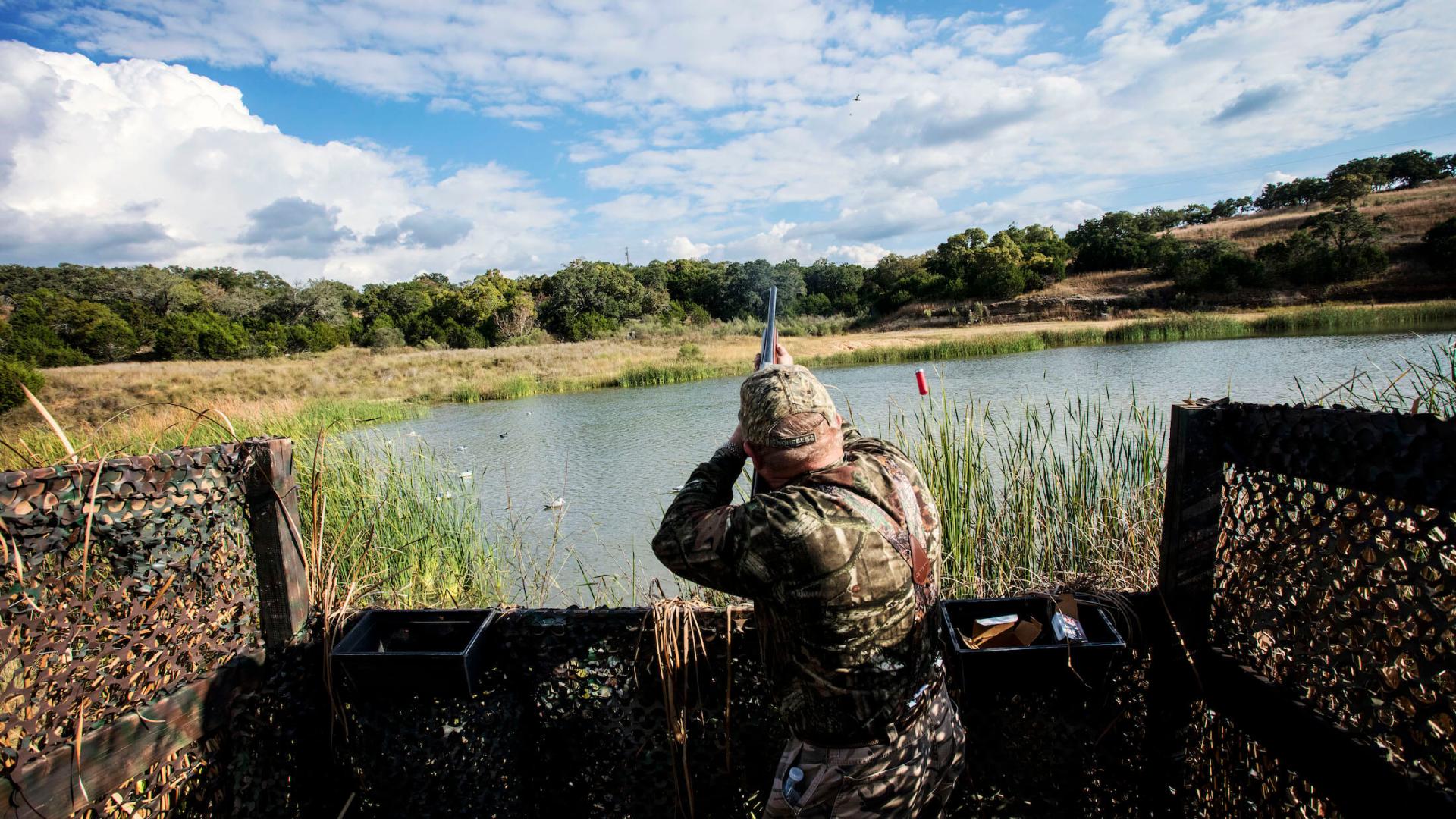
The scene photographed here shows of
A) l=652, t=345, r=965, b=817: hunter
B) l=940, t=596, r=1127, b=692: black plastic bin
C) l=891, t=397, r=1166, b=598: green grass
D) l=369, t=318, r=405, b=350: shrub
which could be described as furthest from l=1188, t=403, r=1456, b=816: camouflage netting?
l=369, t=318, r=405, b=350: shrub

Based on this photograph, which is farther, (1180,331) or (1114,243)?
(1114,243)

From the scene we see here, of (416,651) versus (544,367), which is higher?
(544,367)

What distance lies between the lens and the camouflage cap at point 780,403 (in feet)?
4.93

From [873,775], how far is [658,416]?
12729mm

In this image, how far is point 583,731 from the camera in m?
1.98

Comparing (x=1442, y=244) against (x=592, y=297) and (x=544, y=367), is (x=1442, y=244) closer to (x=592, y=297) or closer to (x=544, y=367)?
(x=544, y=367)

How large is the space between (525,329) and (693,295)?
1436cm

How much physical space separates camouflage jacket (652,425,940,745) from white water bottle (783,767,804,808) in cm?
8

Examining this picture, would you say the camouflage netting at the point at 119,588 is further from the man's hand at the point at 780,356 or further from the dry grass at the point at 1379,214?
the dry grass at the point at 1379,214

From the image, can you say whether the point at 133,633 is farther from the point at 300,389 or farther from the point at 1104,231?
the point at 1104,231

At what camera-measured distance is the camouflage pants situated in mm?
1498

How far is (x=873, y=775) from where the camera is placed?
1.50 metres

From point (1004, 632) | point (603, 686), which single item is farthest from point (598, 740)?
point (1004, 632)

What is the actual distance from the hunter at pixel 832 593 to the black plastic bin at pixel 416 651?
2.40 feet
